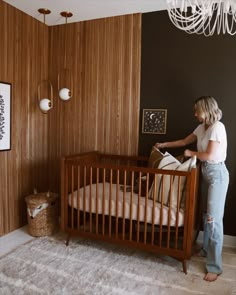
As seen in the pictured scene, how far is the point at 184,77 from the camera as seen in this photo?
2.85 meters

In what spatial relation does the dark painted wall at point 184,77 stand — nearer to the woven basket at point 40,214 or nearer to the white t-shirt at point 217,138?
the white t-shirt at point 217,138

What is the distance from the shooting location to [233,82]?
269 centimetres

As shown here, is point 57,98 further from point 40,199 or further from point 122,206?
point 122,206

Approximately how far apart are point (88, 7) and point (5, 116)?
1421mm

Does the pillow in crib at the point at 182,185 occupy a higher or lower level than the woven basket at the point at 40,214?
higher

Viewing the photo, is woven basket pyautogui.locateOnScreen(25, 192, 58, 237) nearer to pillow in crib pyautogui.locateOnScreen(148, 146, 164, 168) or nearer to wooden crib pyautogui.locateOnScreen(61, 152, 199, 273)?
wooden crib pyautogui.locateOnScreen(61, 152, 199, 273)

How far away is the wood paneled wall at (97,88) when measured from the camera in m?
3.08

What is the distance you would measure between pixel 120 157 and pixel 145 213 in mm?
905

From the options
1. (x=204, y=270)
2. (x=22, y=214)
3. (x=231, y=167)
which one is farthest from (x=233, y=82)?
(x=22, y=214)

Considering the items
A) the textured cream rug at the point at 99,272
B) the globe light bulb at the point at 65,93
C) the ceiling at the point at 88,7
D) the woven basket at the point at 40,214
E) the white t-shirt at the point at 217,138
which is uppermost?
the ceiling at the point at 88,7

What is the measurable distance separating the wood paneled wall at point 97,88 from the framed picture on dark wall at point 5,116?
0.69 metres

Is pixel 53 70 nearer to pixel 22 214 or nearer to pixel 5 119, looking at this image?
pixel 5 119

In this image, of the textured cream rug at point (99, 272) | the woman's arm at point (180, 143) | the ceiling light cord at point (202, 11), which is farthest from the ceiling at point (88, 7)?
the textured cream rug at point (99, 272)

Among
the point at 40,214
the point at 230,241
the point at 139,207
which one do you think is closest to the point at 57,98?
the point at 40,214
